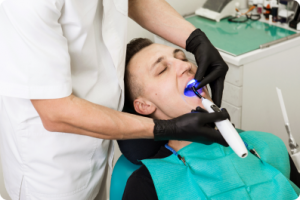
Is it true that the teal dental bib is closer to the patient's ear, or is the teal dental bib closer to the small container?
→ the patient's ear

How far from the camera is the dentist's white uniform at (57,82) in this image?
0.98 m

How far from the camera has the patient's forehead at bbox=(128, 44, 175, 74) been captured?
1427 millimetres

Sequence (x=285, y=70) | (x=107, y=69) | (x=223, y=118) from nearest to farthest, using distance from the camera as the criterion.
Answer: (x=223, y=118) → (x=107, y=69) → (x=285, y=70)

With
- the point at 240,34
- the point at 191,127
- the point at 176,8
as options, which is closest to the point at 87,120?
the point at 191,127

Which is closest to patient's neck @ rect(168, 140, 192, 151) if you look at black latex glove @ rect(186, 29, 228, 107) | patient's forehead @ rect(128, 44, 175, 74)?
black latex glove @ rect(186, 29, 228, 107)

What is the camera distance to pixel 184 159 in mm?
1357

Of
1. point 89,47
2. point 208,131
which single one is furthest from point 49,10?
point 208,131

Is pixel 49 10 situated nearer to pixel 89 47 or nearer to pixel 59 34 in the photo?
pixel 59 34

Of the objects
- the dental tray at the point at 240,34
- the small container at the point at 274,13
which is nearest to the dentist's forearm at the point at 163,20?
the dental tray at the point at 240,34

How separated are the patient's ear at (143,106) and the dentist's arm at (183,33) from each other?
0.86ft

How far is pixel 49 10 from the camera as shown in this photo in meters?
0.96

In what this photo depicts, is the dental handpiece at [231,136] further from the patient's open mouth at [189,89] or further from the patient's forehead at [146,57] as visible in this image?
the patient's forehead at [146,57]

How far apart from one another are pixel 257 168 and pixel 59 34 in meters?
0.92

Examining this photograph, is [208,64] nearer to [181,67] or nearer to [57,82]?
[181,67]
